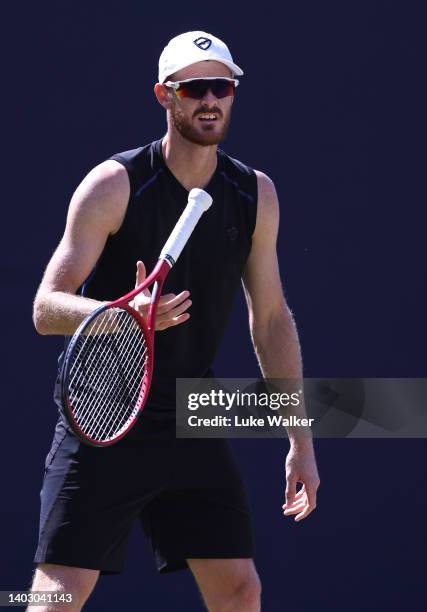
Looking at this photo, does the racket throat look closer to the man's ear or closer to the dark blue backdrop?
the man's ear

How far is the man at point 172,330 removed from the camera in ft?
11.3

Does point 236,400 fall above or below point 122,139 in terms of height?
below

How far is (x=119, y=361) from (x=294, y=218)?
1.59m

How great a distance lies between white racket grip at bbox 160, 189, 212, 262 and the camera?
3.25m

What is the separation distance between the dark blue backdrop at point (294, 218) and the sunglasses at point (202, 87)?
1.16m

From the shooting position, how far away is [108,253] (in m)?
3.57

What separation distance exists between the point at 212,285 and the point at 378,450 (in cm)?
146

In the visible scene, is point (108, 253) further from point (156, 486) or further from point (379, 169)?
point (379, 169)

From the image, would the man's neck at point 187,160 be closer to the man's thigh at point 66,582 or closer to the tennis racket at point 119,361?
the tennis racket at point 119,361

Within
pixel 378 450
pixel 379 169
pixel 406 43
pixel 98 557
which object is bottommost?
pixel 378 450

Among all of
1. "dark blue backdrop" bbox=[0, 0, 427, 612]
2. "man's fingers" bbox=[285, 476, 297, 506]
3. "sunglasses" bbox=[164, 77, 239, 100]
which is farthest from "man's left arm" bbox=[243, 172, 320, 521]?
"dark blue backdrop" bbox=[0, 0, 427, 612]

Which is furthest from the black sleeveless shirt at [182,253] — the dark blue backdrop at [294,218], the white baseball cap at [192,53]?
the dark blue backdrop at [294,218]

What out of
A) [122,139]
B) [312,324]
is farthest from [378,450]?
[122,139]

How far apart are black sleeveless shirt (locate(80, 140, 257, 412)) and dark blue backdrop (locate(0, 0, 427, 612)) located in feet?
3.59
